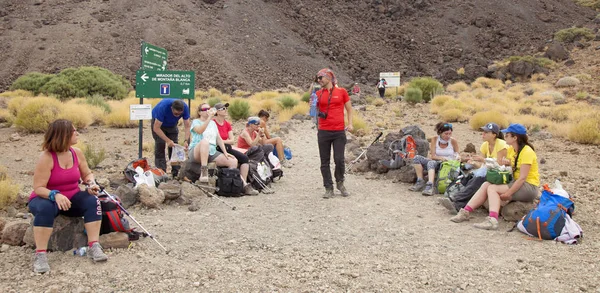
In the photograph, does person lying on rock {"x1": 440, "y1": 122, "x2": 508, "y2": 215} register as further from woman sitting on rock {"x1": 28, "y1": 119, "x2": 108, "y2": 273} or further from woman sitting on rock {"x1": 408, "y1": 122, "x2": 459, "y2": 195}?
woman sitting on rock {"x1": 28, "y1": 119, "x2": 108, "y2": 273}

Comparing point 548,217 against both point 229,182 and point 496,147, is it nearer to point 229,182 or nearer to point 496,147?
point 496,147

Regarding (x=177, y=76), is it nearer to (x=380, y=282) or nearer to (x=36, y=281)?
(x=36, y=281)

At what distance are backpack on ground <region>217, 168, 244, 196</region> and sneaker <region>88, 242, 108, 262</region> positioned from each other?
2863mm

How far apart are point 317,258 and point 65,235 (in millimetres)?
2345

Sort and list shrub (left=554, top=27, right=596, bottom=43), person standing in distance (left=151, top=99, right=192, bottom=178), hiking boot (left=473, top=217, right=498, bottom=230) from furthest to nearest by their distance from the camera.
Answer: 1. shrub (left=554, top=27, right=596, bottom=43)
2. person standing in distance (left=151, top=99, right=192, bottom=178)
3. hiking boot (left=473, top=217, right=498, bottom=230)

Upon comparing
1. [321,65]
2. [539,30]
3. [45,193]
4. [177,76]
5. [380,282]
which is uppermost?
[539,30]

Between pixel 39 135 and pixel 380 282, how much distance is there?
11544 mm

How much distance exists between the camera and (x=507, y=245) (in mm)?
5148

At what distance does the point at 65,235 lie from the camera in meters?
4.69

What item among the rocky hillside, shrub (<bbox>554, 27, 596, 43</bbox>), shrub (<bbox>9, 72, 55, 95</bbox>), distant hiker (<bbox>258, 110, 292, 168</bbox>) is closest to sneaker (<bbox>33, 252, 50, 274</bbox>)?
distant hiker (<bbox>258, 110, 292, 168</bbox>)

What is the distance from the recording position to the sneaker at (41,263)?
4.20 m

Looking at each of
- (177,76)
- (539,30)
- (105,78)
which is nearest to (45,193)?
(177,76)

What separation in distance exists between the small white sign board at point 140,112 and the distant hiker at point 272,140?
2129mm

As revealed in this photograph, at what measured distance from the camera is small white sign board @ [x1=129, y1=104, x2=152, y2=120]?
8.41m
